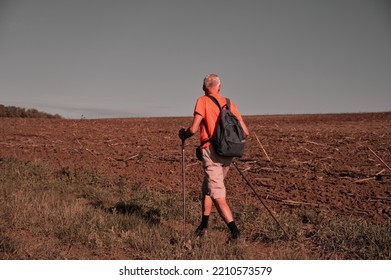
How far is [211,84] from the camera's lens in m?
4.53

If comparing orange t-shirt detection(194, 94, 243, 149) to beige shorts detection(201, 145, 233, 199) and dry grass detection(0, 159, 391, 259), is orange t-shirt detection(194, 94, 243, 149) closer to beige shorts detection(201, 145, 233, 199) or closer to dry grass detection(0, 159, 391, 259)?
beige shorts detection(201, 145, 233, 199)

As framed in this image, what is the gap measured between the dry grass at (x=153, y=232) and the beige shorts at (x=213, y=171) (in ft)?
2.04

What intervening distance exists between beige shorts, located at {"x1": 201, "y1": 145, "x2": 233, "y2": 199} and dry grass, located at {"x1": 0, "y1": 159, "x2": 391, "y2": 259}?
0.62 meters

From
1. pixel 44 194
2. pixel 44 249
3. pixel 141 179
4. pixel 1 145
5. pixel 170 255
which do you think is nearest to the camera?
pixel 170 255

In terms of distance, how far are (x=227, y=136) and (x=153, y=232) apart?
173 cm

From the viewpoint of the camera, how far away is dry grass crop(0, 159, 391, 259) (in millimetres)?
4309

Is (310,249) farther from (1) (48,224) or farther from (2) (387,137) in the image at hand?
(2) (387,137)

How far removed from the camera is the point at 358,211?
19.4ft

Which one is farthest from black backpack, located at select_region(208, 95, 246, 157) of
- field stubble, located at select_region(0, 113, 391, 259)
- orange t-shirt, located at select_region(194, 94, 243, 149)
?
field stubble, located at select_region(0, 113, 391, 259)

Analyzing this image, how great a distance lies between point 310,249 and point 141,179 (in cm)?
481

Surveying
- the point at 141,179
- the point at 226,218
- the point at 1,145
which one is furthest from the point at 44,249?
the point at 1,145

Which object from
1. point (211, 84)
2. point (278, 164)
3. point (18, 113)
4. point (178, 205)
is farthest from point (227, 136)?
point (18, 113)

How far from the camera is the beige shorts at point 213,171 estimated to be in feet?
14.7

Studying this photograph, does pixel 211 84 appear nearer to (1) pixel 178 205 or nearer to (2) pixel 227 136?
(2) pixel 227 136
